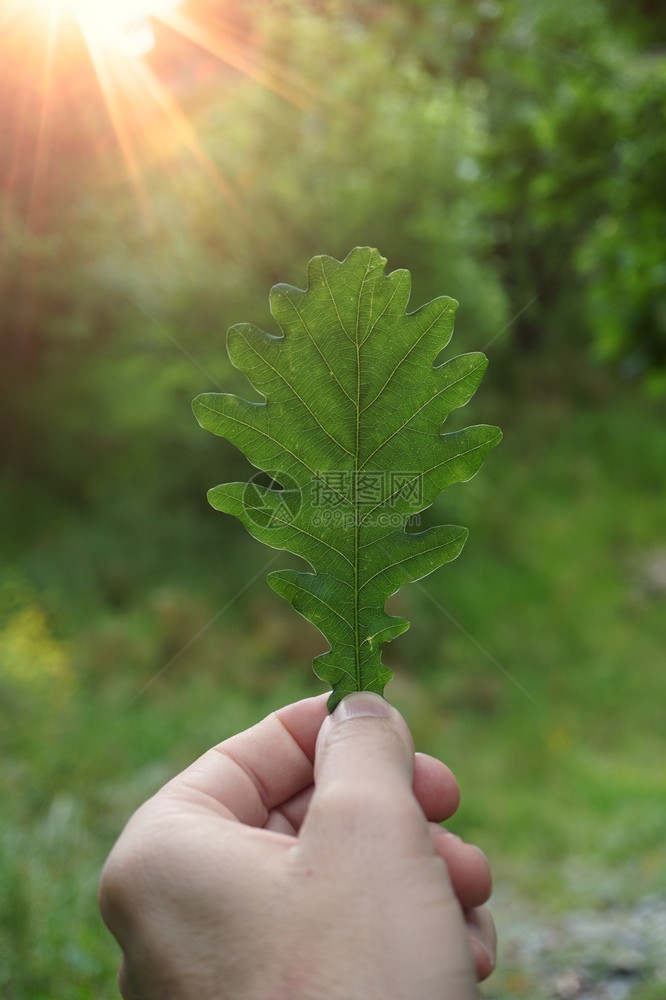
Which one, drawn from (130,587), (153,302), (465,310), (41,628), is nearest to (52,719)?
(41,628)

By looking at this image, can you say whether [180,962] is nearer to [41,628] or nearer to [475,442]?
[475,442]

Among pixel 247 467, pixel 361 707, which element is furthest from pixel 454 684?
pixel 361 707

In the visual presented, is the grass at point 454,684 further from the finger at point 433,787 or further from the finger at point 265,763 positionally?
the finger at point 433,787

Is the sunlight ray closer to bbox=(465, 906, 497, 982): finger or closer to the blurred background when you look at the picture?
→ the blurred background

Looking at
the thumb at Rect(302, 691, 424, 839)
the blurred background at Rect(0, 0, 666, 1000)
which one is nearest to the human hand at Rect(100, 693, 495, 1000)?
the thumb at Rect(302, 691, 424, 839)

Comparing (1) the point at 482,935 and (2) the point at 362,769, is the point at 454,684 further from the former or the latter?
(2) the point at 362,769

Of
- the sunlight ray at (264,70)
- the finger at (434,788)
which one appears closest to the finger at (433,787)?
the finger at (434,788)
